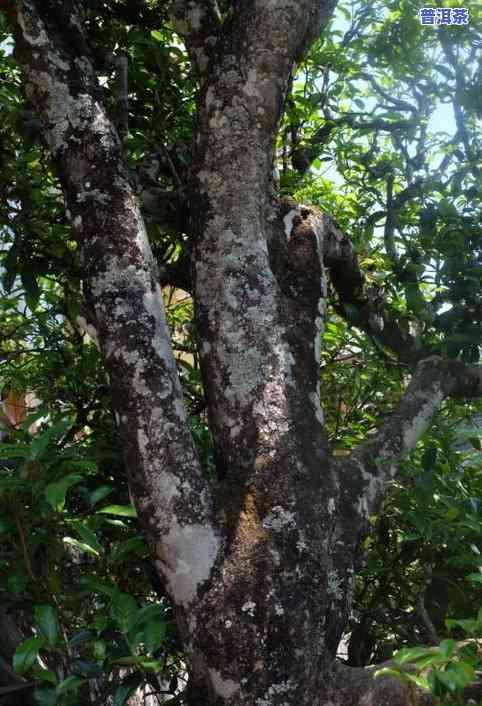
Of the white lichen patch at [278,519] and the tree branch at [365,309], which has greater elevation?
the tree branch at [365,309]

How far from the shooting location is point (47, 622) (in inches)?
66.5

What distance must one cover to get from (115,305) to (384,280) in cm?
141

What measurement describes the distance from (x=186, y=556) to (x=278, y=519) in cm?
21

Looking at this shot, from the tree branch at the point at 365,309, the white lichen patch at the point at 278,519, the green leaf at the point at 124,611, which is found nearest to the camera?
the green leaf at the point at 124,611

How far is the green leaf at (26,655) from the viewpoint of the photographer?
5.24 ft

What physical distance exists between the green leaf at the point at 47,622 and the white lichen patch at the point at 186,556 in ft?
0.81

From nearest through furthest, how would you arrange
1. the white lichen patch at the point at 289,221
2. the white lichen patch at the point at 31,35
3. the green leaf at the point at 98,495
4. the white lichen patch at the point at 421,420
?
the green leaf at the point at 98,495
the white lichen patch at the point at 31,35
the white lichen patch at the point at 289,221
the white lichen patch at the point at 421,420

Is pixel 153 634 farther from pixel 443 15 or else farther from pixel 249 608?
pixel 443 15

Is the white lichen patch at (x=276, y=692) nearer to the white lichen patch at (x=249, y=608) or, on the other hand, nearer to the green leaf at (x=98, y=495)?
the white lichen patch at (x=249, y=608)

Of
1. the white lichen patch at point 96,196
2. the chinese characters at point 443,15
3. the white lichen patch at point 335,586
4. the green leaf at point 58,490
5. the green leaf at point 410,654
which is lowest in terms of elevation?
the green leaf at point 410,654

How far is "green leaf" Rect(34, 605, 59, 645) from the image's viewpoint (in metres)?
1.67

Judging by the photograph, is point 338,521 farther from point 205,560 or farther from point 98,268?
point 98,268

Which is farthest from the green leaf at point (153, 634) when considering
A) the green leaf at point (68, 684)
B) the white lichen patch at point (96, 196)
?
the white lichen patch at point (96, 196)

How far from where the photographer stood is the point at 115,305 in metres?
1.91
